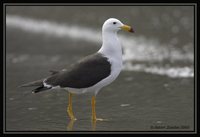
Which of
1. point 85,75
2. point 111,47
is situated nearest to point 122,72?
point 111,47

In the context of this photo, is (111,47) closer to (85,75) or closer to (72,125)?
(85,75)

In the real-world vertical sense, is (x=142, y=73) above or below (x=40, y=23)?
below

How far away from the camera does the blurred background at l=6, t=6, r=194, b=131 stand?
383 inches

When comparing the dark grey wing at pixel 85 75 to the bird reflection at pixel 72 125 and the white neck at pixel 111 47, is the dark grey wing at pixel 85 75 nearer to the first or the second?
the white neck at pixel 111 47

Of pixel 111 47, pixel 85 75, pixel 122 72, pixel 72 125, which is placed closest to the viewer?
pixel 72 125

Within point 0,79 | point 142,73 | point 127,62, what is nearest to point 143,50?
point 127,62

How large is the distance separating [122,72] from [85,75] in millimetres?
5482

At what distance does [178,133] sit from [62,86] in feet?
7.65

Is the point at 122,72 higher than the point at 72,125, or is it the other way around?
the point at 122,72

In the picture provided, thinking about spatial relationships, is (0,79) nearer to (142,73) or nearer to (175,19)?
(142,73)

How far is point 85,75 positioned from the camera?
9617 millimetres

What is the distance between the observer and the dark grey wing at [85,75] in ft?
31.4

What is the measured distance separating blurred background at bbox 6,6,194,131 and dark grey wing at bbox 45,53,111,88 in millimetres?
701

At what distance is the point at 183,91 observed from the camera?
12.0 m
